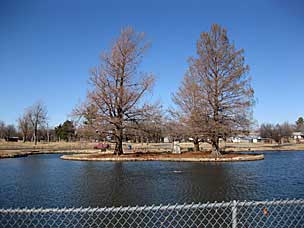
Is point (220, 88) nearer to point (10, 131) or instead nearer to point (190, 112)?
point (190, 112)

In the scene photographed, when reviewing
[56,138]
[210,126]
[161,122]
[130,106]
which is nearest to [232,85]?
[210,126]

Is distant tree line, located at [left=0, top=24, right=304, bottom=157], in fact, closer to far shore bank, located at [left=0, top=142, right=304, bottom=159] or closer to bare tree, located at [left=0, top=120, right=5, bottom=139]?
far shore bank, located at [left=0, top=142, right=304, bottom=159]

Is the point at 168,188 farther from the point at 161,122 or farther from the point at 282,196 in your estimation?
the point at 161,122

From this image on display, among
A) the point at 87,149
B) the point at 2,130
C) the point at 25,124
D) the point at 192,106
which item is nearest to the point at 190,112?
the point at 192,106

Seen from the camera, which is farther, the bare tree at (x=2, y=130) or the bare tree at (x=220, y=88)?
the bare tree at (x=2, y=130)

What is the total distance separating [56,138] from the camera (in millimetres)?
86875

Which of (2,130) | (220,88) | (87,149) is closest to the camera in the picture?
(220,88)

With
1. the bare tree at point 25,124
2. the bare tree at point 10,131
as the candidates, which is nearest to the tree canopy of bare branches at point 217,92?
the bare tree at point 25,124

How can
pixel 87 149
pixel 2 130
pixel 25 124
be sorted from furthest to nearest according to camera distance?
pixel 2 130
pixel 25 124
pixel 87 149

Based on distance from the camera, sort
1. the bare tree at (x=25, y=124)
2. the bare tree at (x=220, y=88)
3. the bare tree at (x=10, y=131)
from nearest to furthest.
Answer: the bare tree at (x=220, y=88) → the bare tree at (x=25, y=124) → the bare tree at (x=10, y=131)

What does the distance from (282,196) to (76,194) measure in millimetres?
6625

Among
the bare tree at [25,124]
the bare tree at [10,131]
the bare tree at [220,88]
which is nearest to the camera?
the bare tree at [220,88]

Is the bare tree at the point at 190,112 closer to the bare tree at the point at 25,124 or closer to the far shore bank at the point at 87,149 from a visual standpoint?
the far shore bank at the point at 87,149

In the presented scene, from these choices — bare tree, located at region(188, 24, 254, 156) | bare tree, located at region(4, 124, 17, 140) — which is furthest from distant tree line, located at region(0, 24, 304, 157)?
bare tree, located at region(4, 124, 17, 140)
